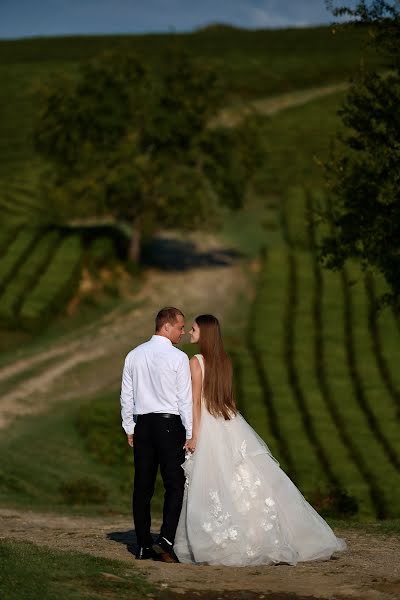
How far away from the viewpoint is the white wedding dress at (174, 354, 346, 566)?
12.7m

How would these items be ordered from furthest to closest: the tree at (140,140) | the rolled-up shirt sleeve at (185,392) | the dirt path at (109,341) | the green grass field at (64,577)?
the tree at (140,140) → the dirt path at (109,341) → the rolled-up shirt sleeve at (185,392) → the green grass field at (64,577)

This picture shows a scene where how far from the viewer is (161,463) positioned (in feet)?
41.9

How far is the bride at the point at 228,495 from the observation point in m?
12.7

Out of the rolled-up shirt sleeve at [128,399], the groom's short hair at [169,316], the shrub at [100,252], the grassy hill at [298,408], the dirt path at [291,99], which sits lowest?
the grassy hill at [298,408]

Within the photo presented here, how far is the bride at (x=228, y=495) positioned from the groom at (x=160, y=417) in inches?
7.4

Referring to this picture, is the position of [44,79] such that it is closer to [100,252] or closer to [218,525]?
[100,252]

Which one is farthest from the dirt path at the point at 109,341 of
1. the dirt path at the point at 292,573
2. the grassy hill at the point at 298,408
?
the dirt path at the point at 292,573

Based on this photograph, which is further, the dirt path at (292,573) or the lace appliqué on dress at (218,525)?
the lace appliqué on dress at (218,525)

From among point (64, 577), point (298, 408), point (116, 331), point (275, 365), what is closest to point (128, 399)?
point (64, 577)

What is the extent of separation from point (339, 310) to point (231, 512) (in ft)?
119

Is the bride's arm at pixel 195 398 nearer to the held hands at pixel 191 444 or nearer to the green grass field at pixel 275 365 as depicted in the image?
the held hands at pixel 191 444

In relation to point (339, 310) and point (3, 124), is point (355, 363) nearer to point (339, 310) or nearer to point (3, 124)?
point (339, 310)

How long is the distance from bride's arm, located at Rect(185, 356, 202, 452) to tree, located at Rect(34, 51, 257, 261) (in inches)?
1527

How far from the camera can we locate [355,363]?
42.0 m
